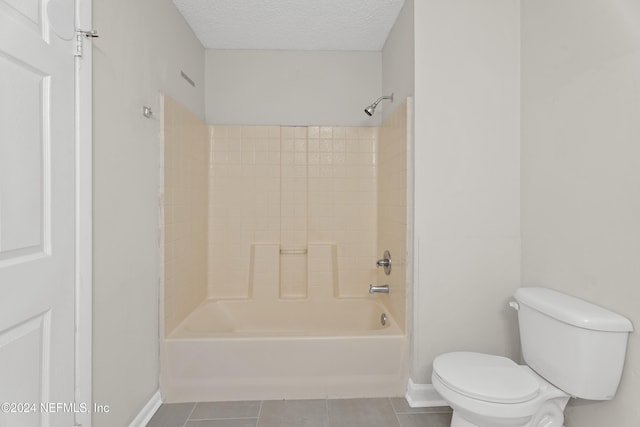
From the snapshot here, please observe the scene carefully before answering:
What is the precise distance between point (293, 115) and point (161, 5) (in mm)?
1196

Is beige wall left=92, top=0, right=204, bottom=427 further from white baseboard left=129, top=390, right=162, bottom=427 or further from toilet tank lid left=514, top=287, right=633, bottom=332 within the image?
toilet tank lid left=514, top=287, right=633, bottom=332

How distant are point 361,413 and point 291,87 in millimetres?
2376

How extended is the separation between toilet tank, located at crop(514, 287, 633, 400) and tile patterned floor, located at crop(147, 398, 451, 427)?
0.67 meters

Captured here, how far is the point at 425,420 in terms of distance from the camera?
186 cm

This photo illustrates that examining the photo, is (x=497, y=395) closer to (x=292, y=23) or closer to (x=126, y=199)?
(x=126, y=199)

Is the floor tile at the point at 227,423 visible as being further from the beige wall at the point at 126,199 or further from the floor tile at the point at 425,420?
the floor tile at the point at 425,420

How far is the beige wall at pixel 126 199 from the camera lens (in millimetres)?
1438
